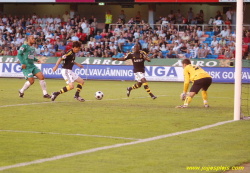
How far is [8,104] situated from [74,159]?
913 centimetres

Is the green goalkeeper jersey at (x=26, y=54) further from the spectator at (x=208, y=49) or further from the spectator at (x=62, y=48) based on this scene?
the spectator at (x=62, y=48)

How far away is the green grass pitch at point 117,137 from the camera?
779 cm

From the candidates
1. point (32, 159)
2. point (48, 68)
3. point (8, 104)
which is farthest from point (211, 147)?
point (48, 68)

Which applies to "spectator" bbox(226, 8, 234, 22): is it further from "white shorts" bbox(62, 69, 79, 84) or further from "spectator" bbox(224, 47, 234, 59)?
"white shorts" bbox(62, 69, 79, 84)

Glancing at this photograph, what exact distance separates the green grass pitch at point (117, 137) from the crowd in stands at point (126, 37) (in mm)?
17783

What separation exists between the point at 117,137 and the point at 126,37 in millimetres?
28094

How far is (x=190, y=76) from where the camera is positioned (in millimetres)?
16016

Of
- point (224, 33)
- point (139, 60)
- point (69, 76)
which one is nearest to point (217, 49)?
point (224, 33)

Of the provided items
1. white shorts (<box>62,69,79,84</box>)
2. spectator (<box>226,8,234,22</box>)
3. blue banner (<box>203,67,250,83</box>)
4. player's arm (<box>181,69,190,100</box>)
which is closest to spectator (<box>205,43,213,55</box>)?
blue banner (<box>203,67,250,83</box>)

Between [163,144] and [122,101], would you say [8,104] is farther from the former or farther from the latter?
[163,144]

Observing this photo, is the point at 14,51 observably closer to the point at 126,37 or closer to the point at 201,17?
the point at 126,37

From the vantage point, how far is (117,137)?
33.6 ft

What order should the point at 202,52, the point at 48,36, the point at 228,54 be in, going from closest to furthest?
the point at 228,54 < the point at 202,52 < the point at 48,36

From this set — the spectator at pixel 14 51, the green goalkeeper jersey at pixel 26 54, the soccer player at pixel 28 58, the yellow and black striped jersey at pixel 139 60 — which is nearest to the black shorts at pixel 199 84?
the yellow and black striped jersey at pixel 139 60
